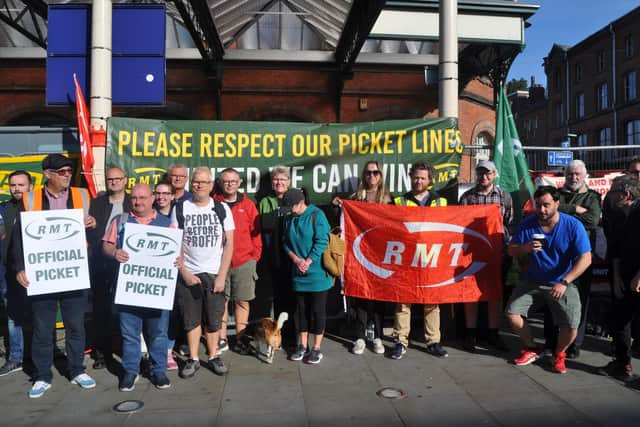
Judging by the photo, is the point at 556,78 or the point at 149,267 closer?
the point at 149,267

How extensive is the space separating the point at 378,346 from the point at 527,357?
1.45 meters

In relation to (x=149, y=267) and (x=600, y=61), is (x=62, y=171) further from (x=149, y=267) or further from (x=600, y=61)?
(x=600, y=61)

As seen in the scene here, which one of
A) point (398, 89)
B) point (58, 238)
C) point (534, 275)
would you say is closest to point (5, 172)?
point (58, 238)

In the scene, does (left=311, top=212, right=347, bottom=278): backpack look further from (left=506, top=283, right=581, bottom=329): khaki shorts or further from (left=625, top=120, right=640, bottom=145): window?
(left=625, top=120, right=640, bottom=145): window

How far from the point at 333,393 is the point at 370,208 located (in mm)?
1970

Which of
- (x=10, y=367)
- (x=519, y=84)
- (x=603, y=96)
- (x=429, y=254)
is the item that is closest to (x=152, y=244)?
(x=10, y=367)

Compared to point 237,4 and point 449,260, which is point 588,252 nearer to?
point 449,260

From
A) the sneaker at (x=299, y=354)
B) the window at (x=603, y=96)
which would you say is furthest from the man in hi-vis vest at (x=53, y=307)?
the window at (x=603, y=96)

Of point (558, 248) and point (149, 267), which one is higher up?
point (558, 248)

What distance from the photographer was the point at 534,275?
4.53m

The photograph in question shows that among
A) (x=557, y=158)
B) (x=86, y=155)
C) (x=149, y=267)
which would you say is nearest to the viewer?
(x=149, y=267)

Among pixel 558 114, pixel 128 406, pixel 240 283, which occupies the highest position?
pixel 558 114

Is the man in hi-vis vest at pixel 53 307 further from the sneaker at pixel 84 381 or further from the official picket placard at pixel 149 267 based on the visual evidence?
the official picket placard at pixel 149 267

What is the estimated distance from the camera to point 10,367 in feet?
15.0
